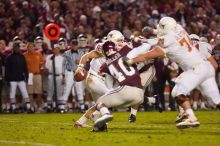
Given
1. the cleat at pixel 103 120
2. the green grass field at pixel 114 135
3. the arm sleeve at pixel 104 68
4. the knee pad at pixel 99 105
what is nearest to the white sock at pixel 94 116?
the green grass field at pixel 114 135

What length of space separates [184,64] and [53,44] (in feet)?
29.2

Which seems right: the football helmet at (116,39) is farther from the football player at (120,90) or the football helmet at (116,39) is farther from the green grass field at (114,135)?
the green grass field at (114,135)

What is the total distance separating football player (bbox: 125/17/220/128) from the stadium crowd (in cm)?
605

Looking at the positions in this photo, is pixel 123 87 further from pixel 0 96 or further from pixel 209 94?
pixel 0 96

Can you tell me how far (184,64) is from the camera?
434 inches

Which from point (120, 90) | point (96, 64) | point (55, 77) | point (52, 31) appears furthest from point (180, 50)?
point (55, 77)

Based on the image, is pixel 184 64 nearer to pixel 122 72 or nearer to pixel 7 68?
pixel 122 72

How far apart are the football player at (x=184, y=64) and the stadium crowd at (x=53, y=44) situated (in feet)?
19.9

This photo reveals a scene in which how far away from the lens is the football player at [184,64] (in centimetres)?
1082

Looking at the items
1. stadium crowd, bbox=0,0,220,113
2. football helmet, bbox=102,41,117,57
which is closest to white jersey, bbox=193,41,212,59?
football helmet, bbox=102,41,117,57

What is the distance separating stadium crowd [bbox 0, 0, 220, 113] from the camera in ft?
61.3

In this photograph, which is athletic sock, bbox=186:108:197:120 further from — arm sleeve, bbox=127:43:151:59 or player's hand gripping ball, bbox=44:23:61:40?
player's hand gripping ball, bbox=44:23:61:40

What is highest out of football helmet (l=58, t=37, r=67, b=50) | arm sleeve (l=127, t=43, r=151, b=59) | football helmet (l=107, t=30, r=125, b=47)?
football helmet (l=58, t=37, r=67, b=50)

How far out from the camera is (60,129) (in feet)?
39.4
